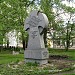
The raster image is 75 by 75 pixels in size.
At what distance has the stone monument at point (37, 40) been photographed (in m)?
15.2

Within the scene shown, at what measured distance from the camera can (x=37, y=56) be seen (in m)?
15.2

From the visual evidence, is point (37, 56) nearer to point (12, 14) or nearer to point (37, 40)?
point (37, 40)

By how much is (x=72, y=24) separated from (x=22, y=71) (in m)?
35.1

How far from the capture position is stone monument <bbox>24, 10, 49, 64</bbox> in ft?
49.8

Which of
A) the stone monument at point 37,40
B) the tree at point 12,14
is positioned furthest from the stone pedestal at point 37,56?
the tree at point 12,14

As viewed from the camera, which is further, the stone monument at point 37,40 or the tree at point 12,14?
the tree at point 12,14

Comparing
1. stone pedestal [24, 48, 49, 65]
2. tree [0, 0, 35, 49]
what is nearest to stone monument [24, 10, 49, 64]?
stone pedestal [24, 48, 49, 65]

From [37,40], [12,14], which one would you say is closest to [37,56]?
[37,40]

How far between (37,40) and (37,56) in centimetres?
99

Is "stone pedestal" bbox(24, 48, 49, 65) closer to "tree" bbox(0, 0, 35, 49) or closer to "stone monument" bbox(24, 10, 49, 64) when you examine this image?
"stone monument" bbox(24, 10, 49, 64)

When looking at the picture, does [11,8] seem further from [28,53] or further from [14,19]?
[28,53]

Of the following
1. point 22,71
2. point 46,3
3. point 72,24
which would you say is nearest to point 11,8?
point 46,3

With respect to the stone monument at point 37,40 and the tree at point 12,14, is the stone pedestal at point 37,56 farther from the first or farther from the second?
the tree at point 12,14

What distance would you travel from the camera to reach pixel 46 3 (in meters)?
36.2
